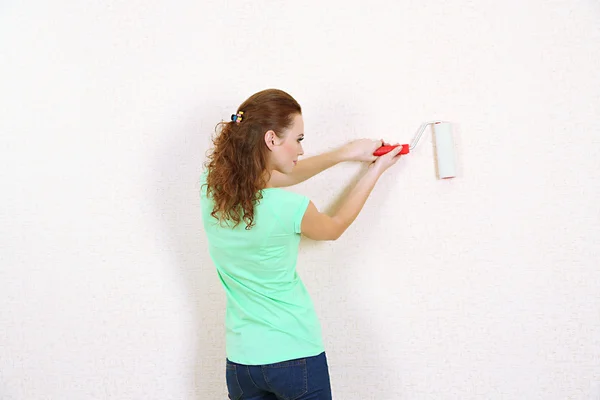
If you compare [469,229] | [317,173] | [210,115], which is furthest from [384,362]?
[210,115]

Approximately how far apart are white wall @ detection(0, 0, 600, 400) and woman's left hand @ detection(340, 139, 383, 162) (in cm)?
6

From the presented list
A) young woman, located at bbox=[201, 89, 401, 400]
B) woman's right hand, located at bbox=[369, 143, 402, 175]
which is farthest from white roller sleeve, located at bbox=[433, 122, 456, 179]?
young woman, located at bbox=[201, 89, 401, 400]

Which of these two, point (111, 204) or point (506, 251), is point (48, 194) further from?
point (506, 251)

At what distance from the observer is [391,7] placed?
164 cm

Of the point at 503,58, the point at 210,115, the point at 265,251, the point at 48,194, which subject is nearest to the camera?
the point at 265,251

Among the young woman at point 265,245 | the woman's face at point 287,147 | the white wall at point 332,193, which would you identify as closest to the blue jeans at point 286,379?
the young woman at point 265,245

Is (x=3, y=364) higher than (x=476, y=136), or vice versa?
(x=476, y=136)

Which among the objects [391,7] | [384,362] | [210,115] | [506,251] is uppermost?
[391,7]

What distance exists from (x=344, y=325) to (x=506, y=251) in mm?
481

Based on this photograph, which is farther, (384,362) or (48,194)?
(48,194)

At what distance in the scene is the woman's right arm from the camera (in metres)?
1.48

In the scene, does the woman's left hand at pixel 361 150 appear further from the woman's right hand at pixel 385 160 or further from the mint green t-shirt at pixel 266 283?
the mint green t-shirt at pixel 266 283

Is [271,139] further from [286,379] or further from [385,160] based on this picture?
[286,379]

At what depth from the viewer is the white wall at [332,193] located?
1569 millimetres
